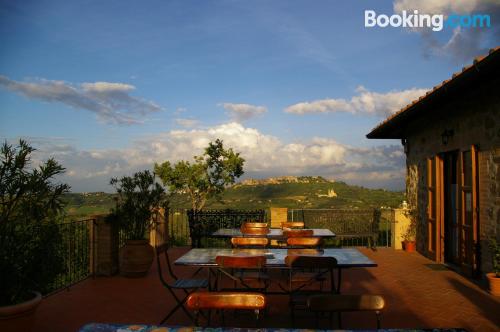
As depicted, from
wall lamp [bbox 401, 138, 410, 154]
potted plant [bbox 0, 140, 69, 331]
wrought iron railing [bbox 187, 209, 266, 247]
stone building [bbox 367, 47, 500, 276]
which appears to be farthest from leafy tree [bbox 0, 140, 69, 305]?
wall lamp [bbox 401, 138, 410, 154]

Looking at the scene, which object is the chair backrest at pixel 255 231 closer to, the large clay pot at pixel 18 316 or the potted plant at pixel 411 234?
the large clay pot at pixel 18 316

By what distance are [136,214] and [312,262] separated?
4054 mm

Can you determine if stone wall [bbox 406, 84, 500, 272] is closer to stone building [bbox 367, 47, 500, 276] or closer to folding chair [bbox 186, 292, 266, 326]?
stone building [bbox 367, 47, 500, 276]

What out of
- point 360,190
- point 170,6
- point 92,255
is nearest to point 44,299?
point 92,255

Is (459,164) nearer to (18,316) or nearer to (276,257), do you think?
(276,257)

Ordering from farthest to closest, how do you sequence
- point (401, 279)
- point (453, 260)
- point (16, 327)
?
point (453, 260) → point (401, 279) → point (16, 327)

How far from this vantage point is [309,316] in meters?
4.81

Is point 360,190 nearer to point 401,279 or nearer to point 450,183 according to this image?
point 450,183

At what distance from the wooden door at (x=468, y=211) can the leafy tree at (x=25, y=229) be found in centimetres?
591

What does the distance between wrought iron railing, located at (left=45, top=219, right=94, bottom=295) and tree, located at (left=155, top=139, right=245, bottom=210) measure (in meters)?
7.15

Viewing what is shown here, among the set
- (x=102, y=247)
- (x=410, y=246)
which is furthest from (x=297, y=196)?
(x=102, y=247)

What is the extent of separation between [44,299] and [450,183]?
7.07 metres

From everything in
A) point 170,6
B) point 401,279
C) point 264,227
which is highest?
point 170,6

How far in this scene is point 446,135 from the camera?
796 centimetres
